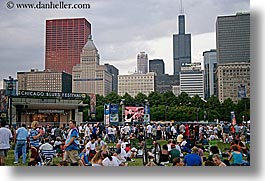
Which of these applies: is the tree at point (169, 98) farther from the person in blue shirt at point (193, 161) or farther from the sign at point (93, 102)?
the person in blue shirt at point (193, 161)

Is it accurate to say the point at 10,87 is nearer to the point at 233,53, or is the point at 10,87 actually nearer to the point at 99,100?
the point at 99,100

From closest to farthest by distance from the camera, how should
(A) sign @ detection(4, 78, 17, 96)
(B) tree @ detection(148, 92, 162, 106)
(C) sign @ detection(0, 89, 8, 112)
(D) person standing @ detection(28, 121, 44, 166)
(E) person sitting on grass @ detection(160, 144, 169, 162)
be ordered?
(E) person sitting on grass @ detection(160, 144, 169, 162) → (D) person standing @ detection(28, 121, 44, 166) → (A) sign @ detection(4, 78, 17, 96) → (C) sign @ detection(0, 89, 8, 112) → (B) tree @ detection(148, 92, 162, 106)

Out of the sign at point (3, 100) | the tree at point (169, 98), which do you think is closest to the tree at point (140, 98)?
the tree at point (169, 98)

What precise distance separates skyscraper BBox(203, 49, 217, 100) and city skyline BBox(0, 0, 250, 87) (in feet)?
0.60

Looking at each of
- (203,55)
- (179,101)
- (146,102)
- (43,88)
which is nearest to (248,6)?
(203,55)

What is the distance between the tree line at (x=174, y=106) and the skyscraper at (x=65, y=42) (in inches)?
79.0

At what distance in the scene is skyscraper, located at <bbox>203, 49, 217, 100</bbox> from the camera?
1038 cm

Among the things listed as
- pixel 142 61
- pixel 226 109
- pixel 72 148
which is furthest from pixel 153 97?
pixel 72 148

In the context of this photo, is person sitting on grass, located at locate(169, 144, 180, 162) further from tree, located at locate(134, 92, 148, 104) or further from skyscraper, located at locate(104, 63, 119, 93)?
tree, located at locate(134, 92, 148, 104)

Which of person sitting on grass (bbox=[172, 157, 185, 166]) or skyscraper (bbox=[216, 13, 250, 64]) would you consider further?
skyscraper (bbox=[216, 13, 250, 64])

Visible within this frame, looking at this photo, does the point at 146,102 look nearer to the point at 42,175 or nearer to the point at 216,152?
the point at 216,152

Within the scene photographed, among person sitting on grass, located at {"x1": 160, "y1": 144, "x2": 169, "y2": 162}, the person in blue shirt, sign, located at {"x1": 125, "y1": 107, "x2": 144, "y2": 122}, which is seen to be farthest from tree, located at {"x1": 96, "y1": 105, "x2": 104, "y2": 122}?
the person in blue shirt

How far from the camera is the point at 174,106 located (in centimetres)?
1600

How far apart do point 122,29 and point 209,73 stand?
3308 millimetres
